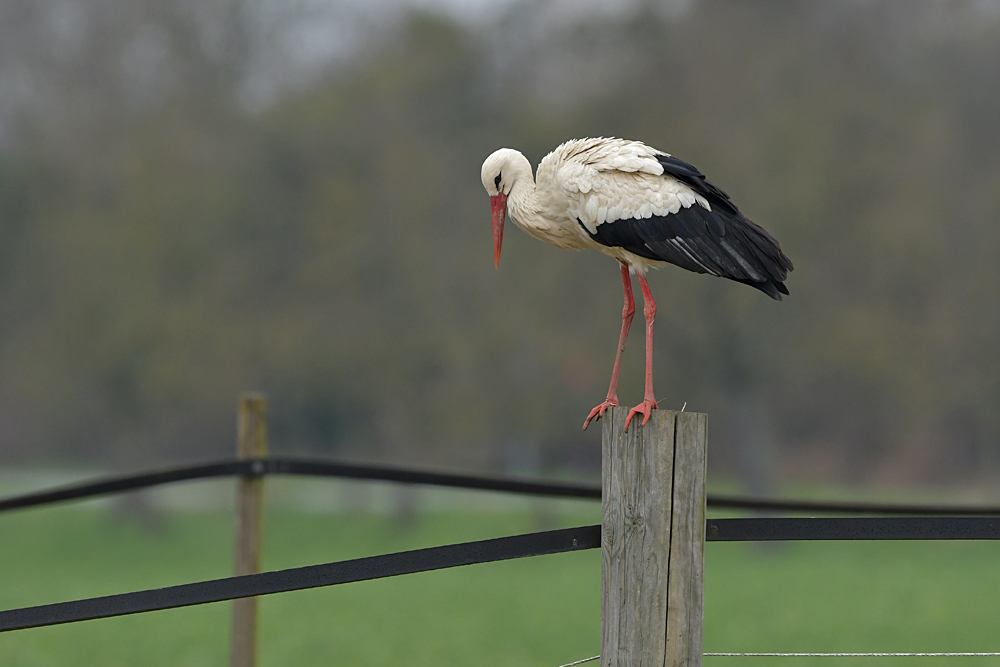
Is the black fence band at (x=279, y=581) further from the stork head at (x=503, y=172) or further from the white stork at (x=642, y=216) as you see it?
the stork head at (x=503, y=172)

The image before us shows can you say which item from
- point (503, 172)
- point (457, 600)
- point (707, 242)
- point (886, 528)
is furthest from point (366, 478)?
point (457, 600)

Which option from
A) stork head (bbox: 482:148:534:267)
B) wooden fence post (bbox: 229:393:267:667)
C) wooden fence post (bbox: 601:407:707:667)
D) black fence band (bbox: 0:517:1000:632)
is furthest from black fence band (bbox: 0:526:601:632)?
wooden fence post (bbox: 229:393:267:667)

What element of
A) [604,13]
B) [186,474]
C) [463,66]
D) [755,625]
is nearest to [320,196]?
[463,66]

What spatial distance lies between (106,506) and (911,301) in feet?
50.5

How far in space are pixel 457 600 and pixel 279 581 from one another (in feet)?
34.7

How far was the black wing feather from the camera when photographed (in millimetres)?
3490

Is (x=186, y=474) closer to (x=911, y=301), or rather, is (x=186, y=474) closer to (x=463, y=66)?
(x=911, y=301)

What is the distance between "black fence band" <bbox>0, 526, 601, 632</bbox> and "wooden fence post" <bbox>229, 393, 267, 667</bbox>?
2.25 m

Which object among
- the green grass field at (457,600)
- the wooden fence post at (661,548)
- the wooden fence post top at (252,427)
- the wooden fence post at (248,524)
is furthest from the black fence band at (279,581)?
the green grass field at (457,600)

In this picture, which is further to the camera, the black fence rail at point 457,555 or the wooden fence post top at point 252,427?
the wooden fence post top at point 252,427

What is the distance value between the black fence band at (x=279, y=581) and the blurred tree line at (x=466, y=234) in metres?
13.5

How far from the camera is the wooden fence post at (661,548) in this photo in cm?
266

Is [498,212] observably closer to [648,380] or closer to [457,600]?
[648,380]

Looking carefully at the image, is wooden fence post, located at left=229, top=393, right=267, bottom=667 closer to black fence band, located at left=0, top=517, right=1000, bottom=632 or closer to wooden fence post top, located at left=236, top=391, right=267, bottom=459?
A: wooden fence post top, located at left=236, top=391, right=267, bottom=459
